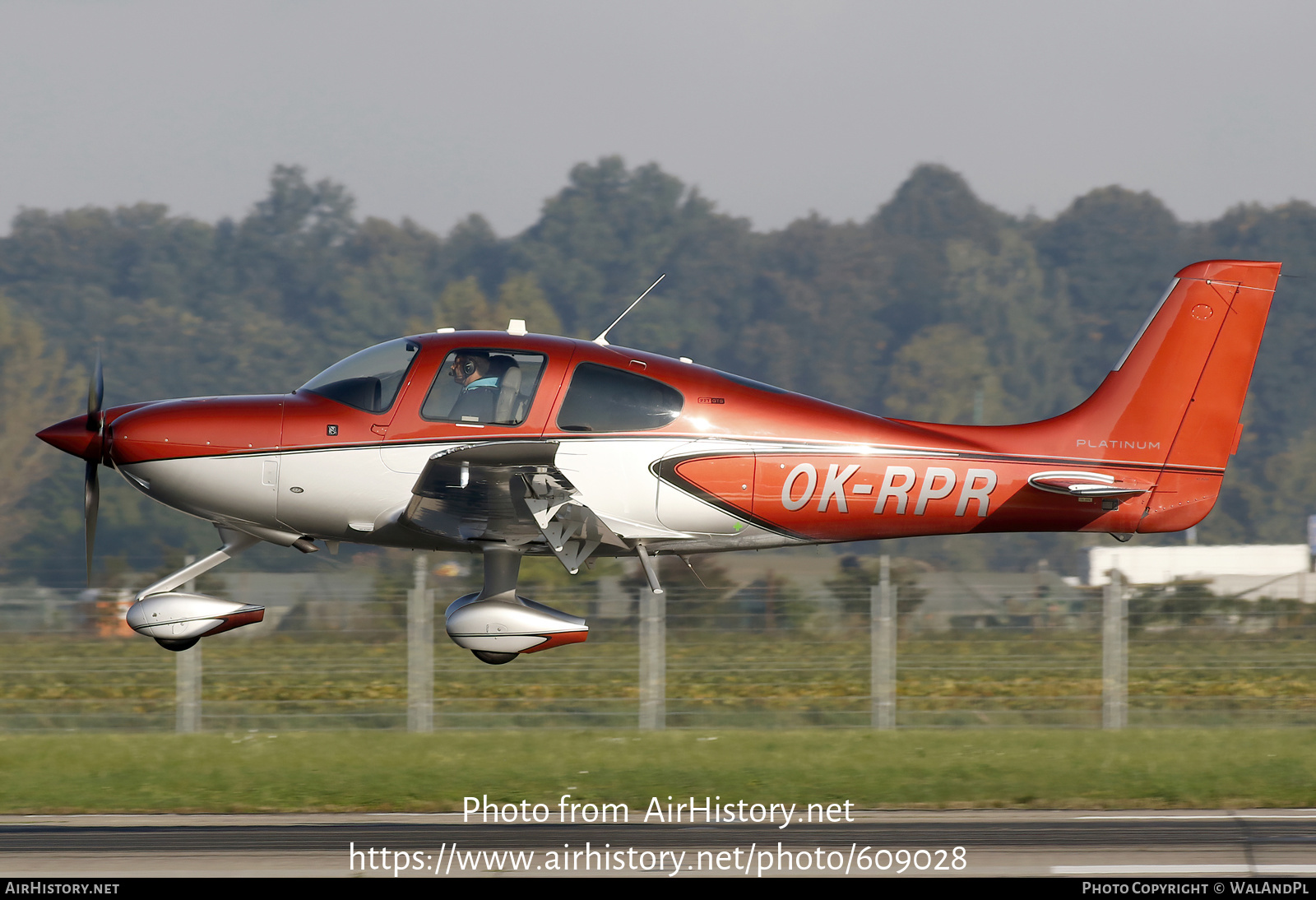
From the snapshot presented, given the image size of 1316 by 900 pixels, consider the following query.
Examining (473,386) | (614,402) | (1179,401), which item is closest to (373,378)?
(473,386)

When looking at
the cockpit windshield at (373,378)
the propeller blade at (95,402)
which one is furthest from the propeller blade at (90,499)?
the cockpit windshield at (373,378)

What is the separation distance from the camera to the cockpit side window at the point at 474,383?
10375mm

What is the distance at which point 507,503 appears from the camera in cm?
1059

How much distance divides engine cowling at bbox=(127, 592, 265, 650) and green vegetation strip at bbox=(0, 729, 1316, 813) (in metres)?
4.00

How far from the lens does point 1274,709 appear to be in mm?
20281

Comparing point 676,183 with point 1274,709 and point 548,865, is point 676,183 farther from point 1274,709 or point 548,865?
point 548,865

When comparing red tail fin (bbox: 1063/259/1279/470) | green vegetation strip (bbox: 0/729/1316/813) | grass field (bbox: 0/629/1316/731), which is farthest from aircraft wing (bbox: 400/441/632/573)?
grass field (bbox: 0/629/1316/731)

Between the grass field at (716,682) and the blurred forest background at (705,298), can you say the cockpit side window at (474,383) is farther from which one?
the blurred forest background at (705,298)

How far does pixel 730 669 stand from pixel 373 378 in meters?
11.9

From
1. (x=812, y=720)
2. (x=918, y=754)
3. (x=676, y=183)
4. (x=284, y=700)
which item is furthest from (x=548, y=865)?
(x=676, y=183)

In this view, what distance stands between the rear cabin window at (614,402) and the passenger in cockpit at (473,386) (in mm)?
550

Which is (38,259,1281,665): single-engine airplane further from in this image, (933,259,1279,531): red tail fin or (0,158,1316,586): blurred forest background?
(0,158,1316,586): blurred forest background

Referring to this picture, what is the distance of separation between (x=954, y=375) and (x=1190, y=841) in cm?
6619

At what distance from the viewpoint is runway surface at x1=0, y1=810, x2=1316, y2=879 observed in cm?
1070
